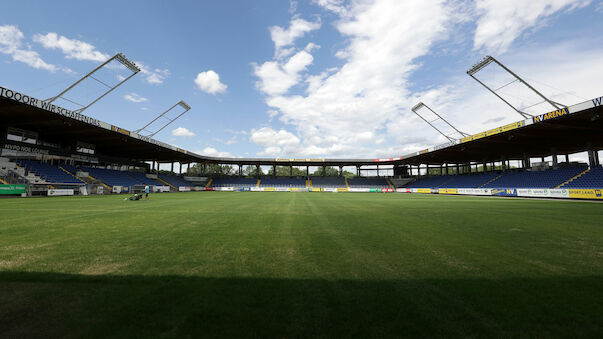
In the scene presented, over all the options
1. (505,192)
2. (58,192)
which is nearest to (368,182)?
(505,192)

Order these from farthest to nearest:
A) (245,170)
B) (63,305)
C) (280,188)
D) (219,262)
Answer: (245,170) < (280,188) < (219,262) < (63,305)

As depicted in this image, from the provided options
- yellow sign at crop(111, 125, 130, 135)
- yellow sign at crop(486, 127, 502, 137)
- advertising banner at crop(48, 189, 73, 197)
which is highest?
yellow sign at crop(111, 125, 130, 135)

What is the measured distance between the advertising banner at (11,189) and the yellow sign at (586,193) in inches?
2215

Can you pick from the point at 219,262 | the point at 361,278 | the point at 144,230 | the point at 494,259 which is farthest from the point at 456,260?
the point at 144,230

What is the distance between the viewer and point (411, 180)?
2347 inches

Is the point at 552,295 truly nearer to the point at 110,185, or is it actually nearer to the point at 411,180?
the point at 110,185

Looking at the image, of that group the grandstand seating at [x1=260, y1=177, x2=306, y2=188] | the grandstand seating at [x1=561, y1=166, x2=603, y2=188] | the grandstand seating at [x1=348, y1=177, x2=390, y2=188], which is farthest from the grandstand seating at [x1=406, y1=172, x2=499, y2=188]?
the grandstand seating at [x1=260, y1=177, x2=306, y2=188]

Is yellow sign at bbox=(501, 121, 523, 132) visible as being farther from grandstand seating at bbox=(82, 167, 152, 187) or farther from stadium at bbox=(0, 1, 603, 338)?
grandstand seating at bbox=(82, 167, 152, 187)

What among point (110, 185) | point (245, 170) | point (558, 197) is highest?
point (245, 170)

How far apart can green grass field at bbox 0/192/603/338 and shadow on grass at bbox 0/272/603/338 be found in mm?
18

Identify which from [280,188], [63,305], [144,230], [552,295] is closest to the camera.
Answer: [63,305]

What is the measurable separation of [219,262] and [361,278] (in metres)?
2.60

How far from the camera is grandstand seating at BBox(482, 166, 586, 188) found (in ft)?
94.3

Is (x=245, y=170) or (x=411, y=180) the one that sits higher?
(x=245, y=170)
